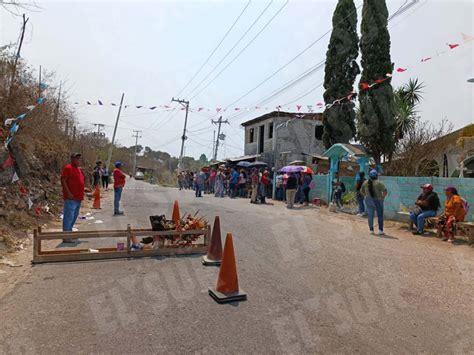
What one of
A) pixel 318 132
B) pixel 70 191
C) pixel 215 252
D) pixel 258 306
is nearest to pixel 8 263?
pixel 70 191

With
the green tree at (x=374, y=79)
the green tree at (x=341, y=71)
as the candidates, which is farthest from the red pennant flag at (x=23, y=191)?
the green tree at (x=341, y=71)

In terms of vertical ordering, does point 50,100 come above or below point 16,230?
above

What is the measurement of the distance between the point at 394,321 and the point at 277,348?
167 cm

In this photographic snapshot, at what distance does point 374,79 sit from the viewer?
19.0m

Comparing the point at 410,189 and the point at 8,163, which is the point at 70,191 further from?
the point at 410,189

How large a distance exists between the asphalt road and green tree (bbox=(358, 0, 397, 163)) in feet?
40.1

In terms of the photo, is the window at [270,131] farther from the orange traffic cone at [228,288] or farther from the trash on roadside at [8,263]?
the orange traffic cone at [228,288]

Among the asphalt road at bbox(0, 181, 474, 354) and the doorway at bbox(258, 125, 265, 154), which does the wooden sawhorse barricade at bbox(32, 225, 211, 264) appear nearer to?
the asphalt road at bbox(0, 181, 474, 354)

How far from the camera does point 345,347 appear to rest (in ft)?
12.4

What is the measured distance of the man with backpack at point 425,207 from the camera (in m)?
10.2

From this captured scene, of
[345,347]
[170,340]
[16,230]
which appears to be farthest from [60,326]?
[16,230]

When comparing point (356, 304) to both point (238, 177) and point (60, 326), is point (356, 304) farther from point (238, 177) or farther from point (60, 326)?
point (238, 177)

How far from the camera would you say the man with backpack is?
10172mm

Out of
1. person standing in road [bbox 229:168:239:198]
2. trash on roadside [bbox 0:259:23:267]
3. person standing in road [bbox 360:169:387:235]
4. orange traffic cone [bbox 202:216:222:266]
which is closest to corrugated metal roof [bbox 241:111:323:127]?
person standing in road [bbox 229:168:239:198]
